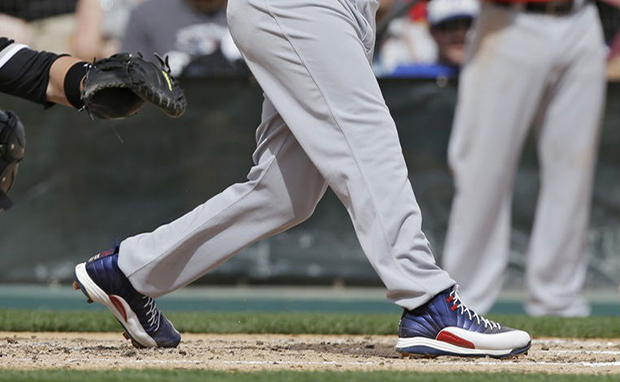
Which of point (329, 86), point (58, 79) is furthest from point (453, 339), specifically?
point (58, 79)

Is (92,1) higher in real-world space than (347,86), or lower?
lower

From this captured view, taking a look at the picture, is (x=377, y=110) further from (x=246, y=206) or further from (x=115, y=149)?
(x=115, y=149)

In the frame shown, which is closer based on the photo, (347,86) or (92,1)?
(347,86)

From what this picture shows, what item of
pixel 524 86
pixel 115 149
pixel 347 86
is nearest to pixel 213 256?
pixel 347 86

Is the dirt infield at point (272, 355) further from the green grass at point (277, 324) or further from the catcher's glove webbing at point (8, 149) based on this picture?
the catcher's glove webbing at point (8, 149)

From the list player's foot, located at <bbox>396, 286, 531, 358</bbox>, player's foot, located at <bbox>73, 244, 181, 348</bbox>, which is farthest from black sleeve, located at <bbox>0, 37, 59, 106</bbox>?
player's foot, located at <bbox>396, 286, 531, 358</bbox>

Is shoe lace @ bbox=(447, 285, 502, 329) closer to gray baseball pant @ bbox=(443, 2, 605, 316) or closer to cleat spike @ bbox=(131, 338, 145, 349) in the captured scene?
cleat spike @ bbox=(131, 338, 145, 349)
